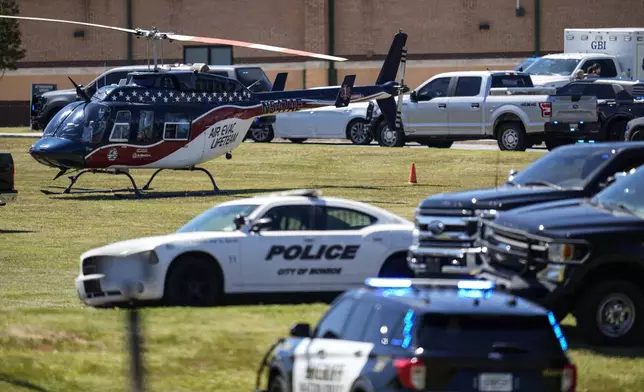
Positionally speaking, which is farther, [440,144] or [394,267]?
[440,144]

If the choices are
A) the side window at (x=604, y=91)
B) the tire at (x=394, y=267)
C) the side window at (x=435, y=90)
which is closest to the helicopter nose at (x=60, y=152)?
the side window at (x=435, y=90)

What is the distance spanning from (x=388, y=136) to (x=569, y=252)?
27.1 m

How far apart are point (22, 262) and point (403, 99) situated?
17.9 meters

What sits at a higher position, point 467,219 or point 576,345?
point 467,219

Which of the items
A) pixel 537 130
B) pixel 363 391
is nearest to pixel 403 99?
pixel 537 130

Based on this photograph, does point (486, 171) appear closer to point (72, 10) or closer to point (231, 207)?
point (231, 207)

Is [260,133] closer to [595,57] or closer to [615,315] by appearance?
[595,57]

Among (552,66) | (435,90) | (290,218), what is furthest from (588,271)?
(552,66)

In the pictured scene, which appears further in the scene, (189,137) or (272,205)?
(189,137)

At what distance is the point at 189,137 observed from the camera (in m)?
33.9

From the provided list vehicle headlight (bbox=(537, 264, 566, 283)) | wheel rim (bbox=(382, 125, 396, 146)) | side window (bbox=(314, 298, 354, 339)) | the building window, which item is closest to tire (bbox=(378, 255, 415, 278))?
vehicle headlight (bbox=(537, 264, 566, 283))

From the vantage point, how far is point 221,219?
1692cm

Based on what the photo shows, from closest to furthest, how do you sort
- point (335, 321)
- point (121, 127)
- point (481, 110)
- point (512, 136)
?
point (335, 321) < point (121, 127) < point (512, 136) < point (481, 110)

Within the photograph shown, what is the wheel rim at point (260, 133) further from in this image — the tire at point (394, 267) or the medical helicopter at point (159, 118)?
the tire at point (394, 267)
